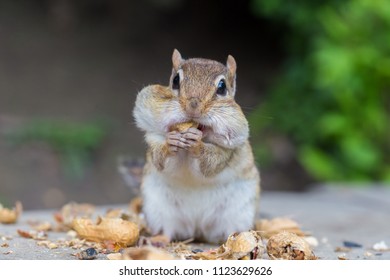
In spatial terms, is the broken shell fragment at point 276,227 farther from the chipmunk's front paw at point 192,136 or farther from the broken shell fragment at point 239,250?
the chipmunk's front paw at point 192,136

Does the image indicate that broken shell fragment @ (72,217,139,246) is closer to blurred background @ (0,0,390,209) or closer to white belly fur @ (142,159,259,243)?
white belly fur @ (142,159,259,243)

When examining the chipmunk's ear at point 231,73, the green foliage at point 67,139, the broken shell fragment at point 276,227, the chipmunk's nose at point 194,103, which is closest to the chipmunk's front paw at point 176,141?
the chipmunk's nose at point 194,103

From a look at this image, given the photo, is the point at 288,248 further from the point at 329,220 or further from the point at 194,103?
the point at 329,220

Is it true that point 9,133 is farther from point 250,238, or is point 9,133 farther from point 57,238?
point 250,238

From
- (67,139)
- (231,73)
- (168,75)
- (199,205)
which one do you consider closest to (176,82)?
(231,73)

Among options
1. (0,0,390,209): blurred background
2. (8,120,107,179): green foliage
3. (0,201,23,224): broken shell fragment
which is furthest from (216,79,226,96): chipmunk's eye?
(8,120,107,179): green foliage

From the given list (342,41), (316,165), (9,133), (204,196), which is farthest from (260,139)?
(204,196)
